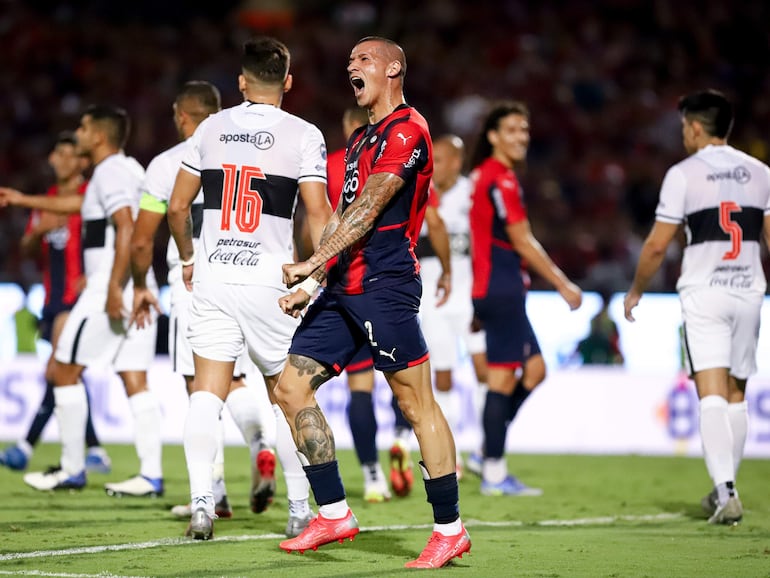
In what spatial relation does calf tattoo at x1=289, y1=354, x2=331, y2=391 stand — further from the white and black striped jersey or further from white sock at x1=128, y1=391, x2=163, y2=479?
the white and black striped jersey

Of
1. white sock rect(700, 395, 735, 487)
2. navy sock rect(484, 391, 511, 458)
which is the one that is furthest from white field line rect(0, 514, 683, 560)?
navy sock rect(484, 391, 511, 458)

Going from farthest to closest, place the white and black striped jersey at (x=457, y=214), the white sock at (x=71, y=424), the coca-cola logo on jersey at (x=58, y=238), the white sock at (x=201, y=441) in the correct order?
the white and black striped jersey at (x=457, y=214), the coca-cola logo on jersey at (x=58, y=238), the white sock at (x=71, y=424), the white sock at (x=201, y=441)

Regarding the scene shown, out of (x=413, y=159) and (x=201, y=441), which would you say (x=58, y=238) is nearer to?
(x=201, y=441)

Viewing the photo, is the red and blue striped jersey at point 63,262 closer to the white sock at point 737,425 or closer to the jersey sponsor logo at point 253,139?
the jersey sponsor logo at point 253,139

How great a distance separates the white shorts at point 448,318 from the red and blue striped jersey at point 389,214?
5.07 m

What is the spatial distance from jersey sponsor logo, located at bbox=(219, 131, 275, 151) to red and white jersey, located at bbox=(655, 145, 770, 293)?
2.83 metres

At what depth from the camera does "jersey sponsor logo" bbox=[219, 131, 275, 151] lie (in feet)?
21.8

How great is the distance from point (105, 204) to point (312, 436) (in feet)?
11.2

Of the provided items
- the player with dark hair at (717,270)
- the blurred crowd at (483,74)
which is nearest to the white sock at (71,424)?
the player with dark hair at (717,270)

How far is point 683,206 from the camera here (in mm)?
8258

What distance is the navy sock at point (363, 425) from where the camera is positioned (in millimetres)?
9086

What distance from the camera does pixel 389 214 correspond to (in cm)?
612

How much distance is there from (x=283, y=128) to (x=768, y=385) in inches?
340

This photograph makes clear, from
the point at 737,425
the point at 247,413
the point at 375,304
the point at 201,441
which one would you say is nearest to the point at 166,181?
the point at 247,413
